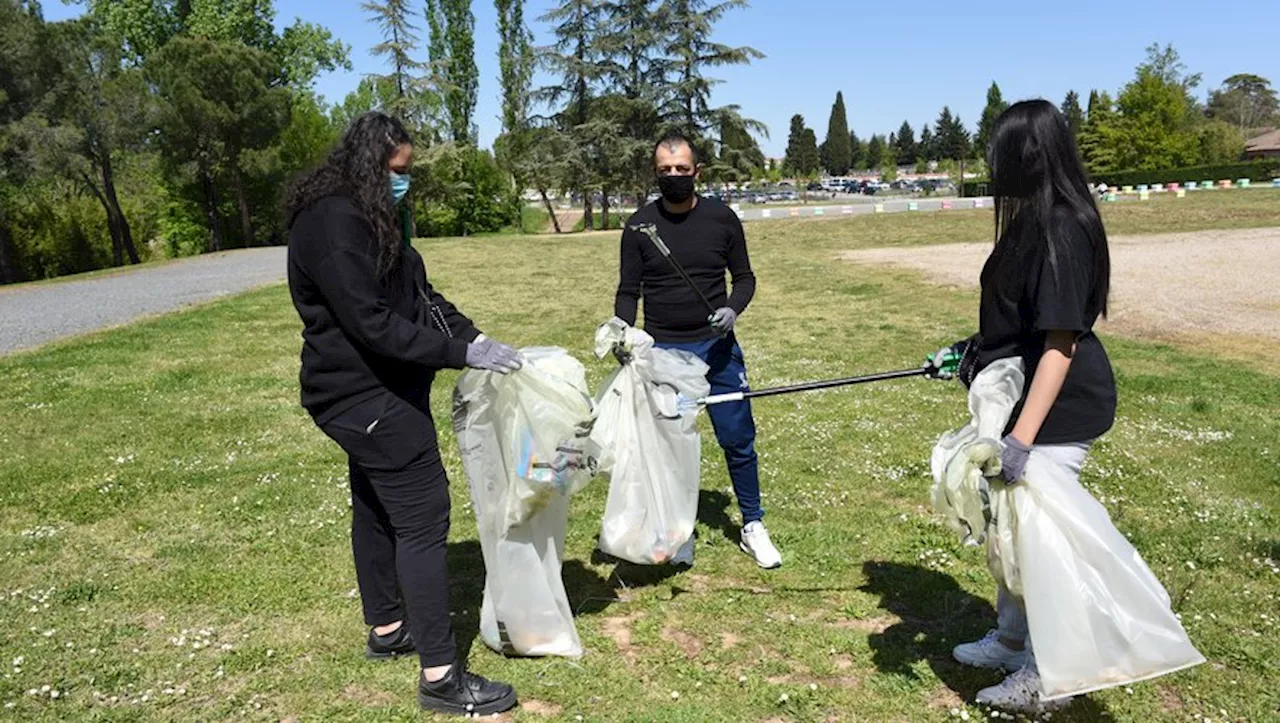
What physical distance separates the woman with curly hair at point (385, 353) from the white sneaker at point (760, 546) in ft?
5.06

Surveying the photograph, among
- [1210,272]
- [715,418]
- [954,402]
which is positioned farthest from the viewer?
[1210,272]

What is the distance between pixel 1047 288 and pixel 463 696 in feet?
7.29

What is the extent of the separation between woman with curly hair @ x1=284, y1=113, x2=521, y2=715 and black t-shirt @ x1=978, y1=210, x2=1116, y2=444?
1512mm

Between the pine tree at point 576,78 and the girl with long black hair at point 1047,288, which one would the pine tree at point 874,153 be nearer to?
the pine tree at point 576,78

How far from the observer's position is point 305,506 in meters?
5.07

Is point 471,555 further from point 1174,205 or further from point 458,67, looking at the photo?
point 458,67

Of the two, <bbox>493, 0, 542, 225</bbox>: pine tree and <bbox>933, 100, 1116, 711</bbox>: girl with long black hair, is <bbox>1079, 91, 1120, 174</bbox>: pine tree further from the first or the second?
<bbox>933, 100, 1116, 711</bbox>: girl with long black hair

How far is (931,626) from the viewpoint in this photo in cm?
352

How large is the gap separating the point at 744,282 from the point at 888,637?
5.64ft

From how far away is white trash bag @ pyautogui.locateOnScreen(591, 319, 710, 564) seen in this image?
11.8ft

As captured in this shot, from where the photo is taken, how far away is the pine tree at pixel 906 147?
115188 millimetres

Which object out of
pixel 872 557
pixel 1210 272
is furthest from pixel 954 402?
pixel 1210 272

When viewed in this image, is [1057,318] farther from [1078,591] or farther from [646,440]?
[646,440]

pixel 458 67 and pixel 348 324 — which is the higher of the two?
pixel 458 67
